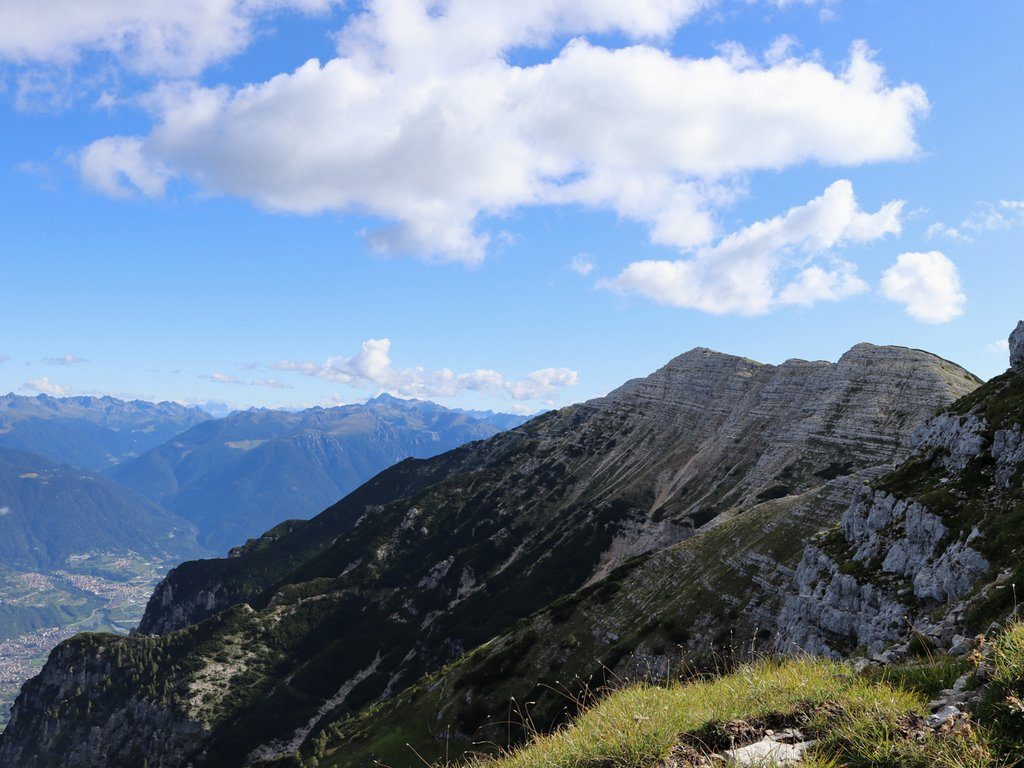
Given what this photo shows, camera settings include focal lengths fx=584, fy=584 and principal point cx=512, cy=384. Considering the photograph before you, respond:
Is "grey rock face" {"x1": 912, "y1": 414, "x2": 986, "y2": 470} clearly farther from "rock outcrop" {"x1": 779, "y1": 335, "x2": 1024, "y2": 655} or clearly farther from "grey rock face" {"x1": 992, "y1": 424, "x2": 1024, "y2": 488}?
"grey rock face" {"x1": 992, "y1": 424, "x2": 1024, "y2": 488}

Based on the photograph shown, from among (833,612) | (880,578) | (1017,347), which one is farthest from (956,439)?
(833,612)

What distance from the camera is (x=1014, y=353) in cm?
5275

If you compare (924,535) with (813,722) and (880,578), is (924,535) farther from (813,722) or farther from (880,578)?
(813,722)

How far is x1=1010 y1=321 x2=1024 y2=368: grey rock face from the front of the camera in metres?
51.6

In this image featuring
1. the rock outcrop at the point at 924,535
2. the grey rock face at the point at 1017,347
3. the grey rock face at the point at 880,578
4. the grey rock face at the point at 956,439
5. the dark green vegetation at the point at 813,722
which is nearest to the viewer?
the dark green vegetation at the point at 813,722

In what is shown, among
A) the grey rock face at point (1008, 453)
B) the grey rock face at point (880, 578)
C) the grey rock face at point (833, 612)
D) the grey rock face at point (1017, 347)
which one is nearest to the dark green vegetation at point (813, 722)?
the grey rock face at point (880, 578)

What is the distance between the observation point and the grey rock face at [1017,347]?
5158 cm

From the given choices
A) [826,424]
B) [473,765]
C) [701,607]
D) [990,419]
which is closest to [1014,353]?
[990,419]

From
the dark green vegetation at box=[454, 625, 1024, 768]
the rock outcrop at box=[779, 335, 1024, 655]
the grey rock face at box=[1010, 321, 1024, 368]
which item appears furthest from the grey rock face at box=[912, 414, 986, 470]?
the dark green vegetation at box=[454, 625, 1024, 768]

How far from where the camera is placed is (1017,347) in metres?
52.4

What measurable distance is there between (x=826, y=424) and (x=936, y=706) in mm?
173792

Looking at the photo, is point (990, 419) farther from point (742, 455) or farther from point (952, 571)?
point (742, 455)

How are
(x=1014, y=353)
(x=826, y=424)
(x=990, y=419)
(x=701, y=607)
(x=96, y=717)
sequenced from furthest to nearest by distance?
(x=96, y=717), (x=826, y=424), (x=701, y=607), (x=1014, y=353), (x=990, y=419)

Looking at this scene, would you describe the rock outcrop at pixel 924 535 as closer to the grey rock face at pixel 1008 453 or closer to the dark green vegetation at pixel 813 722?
the grey rock face at pixel 1008 453
